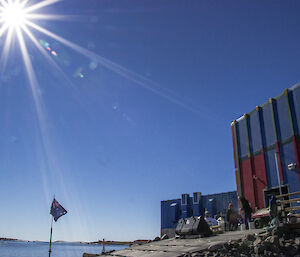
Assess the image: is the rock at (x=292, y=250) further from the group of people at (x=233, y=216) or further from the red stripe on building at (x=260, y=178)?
the red stripe on building at (x=260, y=178)

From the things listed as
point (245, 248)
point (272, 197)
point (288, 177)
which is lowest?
point (245, 248)

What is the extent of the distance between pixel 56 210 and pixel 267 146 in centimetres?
1585

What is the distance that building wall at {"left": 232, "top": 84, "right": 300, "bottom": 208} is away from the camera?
17109mm

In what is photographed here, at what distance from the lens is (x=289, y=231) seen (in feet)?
31.0

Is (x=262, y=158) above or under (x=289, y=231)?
above

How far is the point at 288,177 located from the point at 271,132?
10.2 ft

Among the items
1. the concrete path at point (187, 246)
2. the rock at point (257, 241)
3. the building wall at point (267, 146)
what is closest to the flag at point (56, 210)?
the concrete path at point (187, 246)

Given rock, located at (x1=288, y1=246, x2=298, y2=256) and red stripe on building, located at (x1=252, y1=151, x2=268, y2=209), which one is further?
red stripe on building, located at (x1=252, y1=151, x2=268, y2=209)

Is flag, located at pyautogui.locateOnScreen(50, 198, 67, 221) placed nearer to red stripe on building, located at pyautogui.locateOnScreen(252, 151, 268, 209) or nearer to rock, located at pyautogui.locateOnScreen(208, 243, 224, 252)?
red stripe on building, located at pyautogui.locateOnScreen(252, 151, 268, 209)

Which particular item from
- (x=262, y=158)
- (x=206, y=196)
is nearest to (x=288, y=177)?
(x=262, y=158)

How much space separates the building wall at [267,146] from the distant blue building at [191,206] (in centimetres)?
2689

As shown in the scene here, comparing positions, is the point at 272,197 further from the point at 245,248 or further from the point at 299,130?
the point at 299,130

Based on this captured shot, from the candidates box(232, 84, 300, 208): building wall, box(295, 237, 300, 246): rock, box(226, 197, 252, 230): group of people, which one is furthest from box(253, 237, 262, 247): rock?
box(232, 84, 300, 208): building wall

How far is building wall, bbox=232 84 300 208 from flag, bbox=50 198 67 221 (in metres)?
13.3
